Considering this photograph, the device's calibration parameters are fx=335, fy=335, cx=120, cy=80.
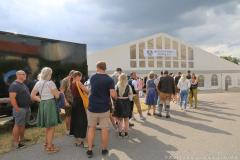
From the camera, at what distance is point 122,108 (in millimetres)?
8367

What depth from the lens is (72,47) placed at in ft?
43.1

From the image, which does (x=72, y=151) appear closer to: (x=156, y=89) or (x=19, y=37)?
(x=19, y=37)

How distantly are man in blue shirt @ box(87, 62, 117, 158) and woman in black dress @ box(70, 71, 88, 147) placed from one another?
694 mm

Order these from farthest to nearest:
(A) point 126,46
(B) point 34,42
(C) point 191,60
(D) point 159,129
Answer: (C) point 191,60, (A) point 126,46, (B) point 34,42, (D) point 159,129

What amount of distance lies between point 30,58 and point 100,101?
16.2ft

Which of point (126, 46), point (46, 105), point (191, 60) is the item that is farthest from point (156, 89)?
point (191, 60)

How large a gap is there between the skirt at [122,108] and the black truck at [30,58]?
324cm

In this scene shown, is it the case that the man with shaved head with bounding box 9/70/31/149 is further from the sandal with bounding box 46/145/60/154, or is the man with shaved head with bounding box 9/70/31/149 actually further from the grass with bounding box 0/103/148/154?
the sandal with bounding box 46/145/60/154

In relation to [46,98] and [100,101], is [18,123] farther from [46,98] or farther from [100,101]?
[100,101]

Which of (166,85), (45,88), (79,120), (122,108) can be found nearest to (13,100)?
(45,88)

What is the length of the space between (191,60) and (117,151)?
36661mm

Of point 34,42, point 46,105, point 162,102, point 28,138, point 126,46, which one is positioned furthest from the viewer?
point 126,46

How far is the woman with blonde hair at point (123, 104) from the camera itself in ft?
27.4

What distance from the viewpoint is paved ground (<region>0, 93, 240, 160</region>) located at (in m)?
6.35
